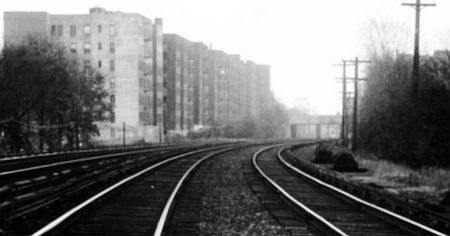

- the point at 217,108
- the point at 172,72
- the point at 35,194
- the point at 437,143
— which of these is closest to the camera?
the point at 35,194

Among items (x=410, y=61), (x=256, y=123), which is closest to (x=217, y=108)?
(x=256, y=123)

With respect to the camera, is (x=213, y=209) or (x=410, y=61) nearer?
(x=213, y=209)

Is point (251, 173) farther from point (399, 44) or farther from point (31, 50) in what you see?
point (399, 44)

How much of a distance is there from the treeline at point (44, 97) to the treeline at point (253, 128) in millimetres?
39480

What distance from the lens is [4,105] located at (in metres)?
45.3

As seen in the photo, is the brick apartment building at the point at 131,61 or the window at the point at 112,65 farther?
the window at the point at 112,65

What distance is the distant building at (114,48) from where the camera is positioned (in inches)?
3361

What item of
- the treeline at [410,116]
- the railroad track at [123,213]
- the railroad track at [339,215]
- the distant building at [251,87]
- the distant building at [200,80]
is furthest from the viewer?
the distant building at [251,87]

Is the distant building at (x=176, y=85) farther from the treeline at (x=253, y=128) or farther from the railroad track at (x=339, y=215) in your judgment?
the railroad track at (x=339, y=215)

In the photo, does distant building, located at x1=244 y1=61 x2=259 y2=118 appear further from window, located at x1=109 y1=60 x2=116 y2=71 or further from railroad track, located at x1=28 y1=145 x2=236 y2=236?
railroad track, located at x1=28 y1=145 x2=236 y2=236

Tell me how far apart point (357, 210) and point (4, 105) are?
36.6m

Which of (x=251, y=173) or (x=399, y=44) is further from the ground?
(x=399, y=44)

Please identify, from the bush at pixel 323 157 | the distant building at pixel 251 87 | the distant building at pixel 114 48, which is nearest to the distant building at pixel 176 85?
the distant building at pixel 114 48

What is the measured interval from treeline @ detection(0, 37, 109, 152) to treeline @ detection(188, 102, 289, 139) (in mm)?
39480
